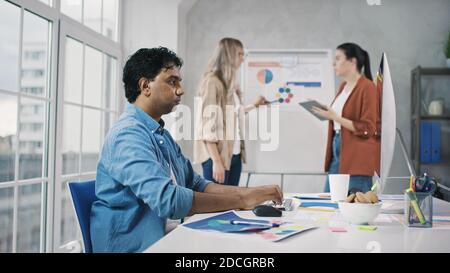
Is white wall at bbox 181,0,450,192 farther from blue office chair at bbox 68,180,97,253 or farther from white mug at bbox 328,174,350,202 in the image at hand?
blue office chair at bbox 68,180,97,253

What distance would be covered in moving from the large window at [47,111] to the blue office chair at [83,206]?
0.88 meters

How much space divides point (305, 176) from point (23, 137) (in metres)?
2.44

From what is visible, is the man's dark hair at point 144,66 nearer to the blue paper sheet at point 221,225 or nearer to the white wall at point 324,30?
the blue paper sheet at point 221,225

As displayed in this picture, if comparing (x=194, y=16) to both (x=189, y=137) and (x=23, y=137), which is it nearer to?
(x=189, y=137)

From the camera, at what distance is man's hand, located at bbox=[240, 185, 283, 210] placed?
125 cm

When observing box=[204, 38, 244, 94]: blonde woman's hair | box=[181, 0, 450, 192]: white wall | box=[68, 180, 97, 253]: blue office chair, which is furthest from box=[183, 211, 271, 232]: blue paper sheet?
box=[181, 0, 450, 192]: white wall

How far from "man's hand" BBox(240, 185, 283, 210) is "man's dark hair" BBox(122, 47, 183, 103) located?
0.44 m

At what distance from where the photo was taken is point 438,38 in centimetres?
384

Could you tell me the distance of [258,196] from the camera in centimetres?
129

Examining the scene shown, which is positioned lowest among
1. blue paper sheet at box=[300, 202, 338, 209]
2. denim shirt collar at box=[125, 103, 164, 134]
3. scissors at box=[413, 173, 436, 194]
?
blue paper sheet at box=[300, 202, 338, 209]

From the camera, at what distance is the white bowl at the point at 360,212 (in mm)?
1021

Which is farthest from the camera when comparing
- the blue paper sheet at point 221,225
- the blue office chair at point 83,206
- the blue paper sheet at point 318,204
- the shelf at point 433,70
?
the shelf at point 433,70

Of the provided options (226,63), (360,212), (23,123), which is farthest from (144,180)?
(226,63)

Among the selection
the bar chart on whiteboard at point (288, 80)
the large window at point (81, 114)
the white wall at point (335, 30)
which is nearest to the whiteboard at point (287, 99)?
the bar chart on whiteboard at point (288, 80)
